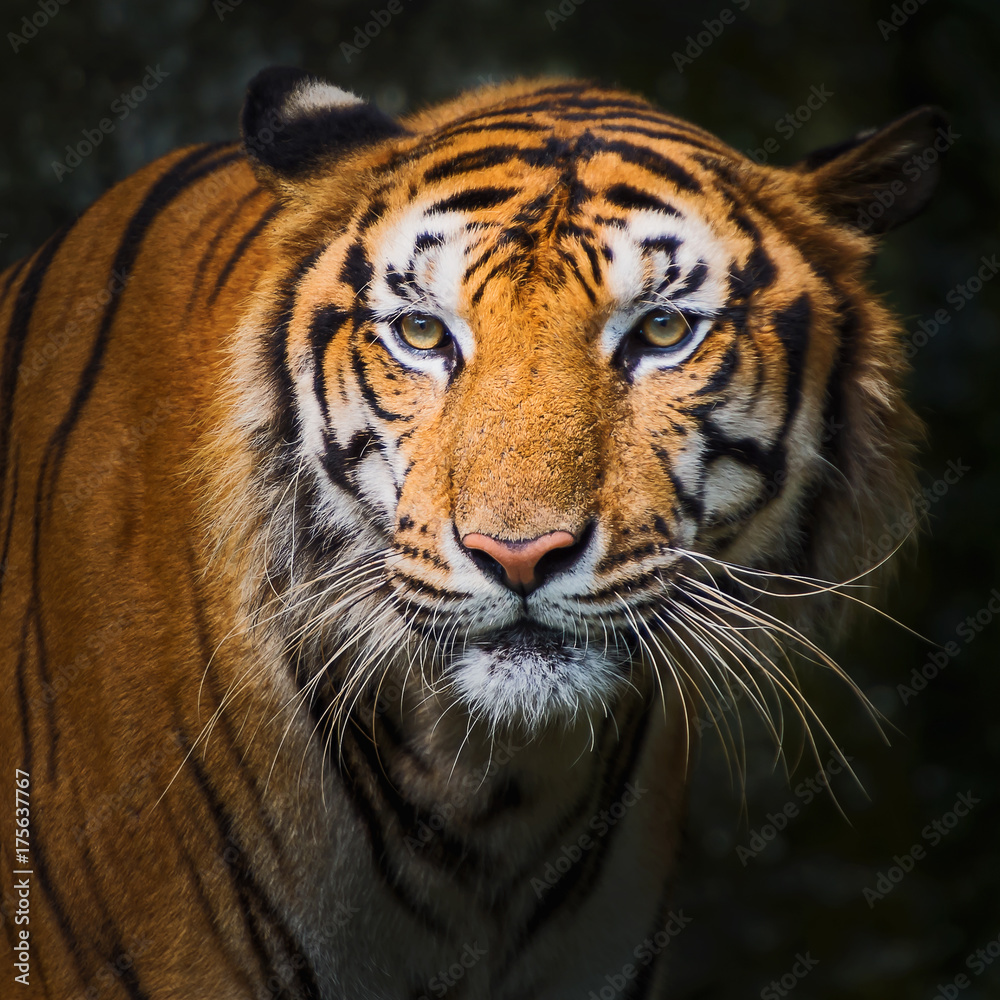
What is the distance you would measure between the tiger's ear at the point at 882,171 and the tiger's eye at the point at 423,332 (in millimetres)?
539

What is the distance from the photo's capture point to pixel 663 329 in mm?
1286

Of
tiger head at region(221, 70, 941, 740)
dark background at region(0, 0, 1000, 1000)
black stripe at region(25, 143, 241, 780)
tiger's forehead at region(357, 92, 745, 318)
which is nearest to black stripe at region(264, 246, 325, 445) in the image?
tiger head at region(221, 70, 941, 740)

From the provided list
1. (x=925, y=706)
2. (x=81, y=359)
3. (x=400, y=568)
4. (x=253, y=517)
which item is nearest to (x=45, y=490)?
(x=81, y=359)

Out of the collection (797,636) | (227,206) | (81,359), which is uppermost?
(227,206)

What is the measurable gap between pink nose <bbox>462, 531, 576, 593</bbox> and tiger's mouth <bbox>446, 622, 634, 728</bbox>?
0.32 feet

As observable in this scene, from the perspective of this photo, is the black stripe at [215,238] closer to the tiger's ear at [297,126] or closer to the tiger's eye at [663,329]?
the tiger's ear at [297,126]

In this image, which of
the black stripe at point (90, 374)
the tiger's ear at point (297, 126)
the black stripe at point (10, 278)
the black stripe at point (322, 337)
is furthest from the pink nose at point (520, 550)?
the black stripe at point (10, 278)

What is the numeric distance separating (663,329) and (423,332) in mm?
287

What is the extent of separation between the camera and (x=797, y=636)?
1390mm

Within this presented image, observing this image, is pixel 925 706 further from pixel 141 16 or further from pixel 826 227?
pixel 141 16

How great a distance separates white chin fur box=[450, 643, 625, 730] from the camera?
1.24 meters

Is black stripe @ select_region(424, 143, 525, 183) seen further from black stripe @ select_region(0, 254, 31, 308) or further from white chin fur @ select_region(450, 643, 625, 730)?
black stripe @ select_region(0, 254, 31, 308)

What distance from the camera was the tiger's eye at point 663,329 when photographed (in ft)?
4.21

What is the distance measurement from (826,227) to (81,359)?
1.09 m
